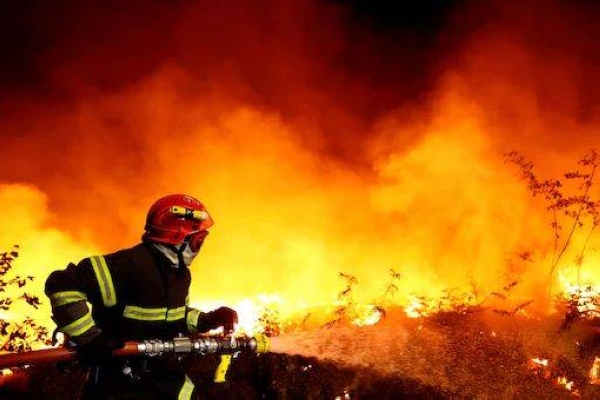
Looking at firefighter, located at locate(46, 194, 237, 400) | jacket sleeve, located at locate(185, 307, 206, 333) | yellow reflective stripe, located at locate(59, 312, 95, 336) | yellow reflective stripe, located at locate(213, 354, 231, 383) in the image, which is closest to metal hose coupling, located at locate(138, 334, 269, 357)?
yellow reflective stripe, located at locate(213, 354, 231, 383)

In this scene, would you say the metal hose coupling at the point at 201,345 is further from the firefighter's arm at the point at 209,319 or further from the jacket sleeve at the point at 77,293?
the jacket sleeve at the point at 77,293

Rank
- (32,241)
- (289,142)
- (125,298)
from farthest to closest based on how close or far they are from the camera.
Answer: (289,142) < (32,241) < (125,298)

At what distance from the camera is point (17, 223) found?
10359 millimetres

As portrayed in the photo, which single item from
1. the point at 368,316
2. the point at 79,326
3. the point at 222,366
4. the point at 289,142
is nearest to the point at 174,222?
the point at 79,326

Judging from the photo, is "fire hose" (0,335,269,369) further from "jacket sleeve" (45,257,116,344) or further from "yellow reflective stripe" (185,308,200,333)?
"yellow reflective stripe" (185,308,200,333)

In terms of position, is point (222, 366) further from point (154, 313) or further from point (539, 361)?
point (539, 361)

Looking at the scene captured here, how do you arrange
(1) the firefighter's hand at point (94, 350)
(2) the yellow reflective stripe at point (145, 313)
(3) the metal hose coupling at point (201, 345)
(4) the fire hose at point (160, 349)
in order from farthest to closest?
(2) the yellow reflective stripe at point (145, 313) < (3) the metal hose coupling at point (201, 345) < (1) the firefighter's hand at point (94, 350) < (4) the fire hose at point (160, 349)

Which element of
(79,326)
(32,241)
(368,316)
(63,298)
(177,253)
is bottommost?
(79,326)

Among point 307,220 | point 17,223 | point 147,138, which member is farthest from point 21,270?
point 307,220

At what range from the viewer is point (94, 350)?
2.78 m

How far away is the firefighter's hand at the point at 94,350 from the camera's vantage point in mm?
2779

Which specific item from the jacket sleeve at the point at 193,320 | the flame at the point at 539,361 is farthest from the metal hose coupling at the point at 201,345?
the flame at the point at 539,361

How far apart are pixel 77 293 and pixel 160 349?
60 cm

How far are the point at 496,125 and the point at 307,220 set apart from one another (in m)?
5.39
